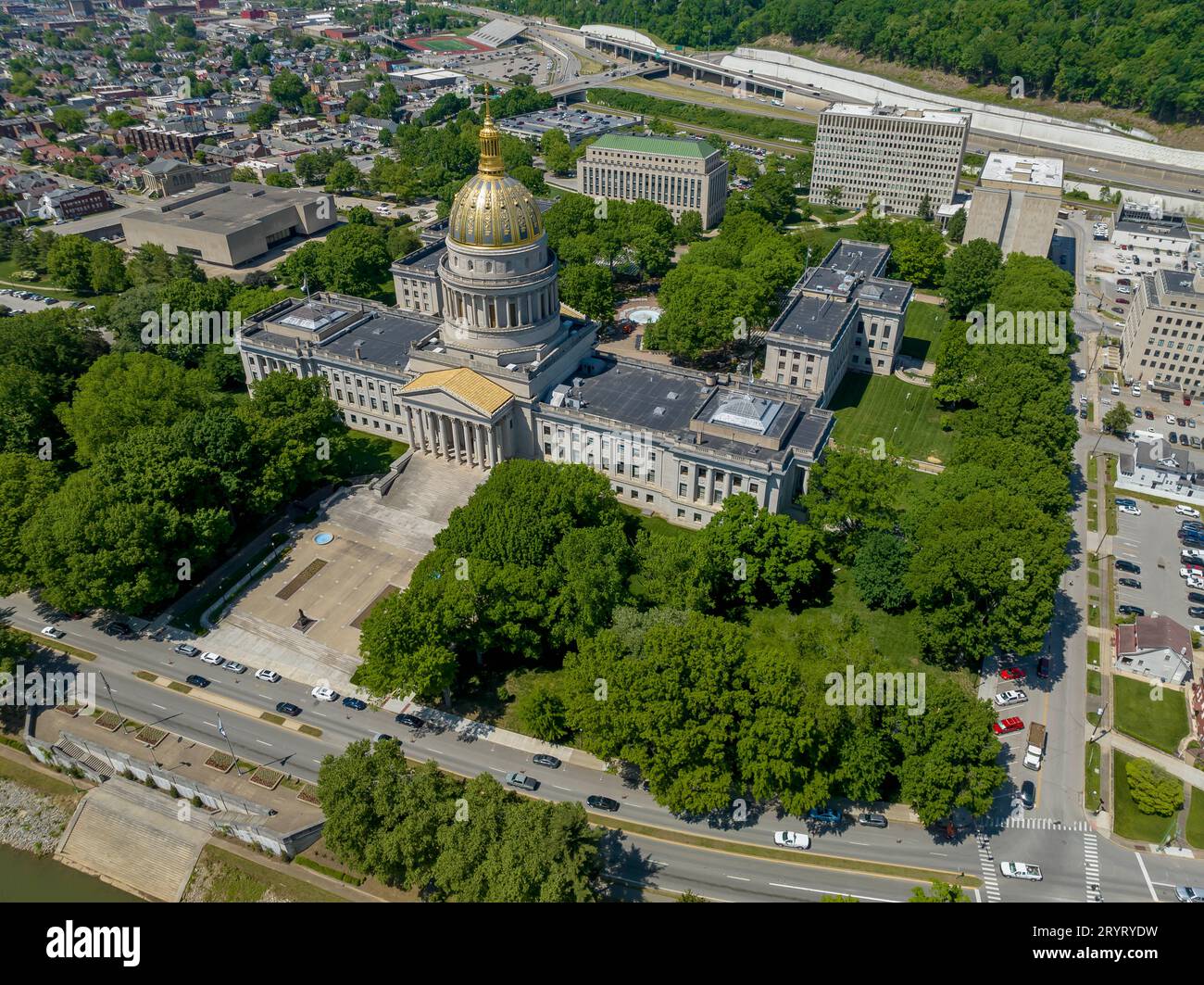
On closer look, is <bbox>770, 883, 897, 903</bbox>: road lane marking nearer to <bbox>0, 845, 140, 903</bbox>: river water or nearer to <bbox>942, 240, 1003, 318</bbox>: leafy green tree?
<bbox>0, 845, 140, 903</bbox>: river water

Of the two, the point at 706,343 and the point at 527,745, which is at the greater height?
the point at 706,343

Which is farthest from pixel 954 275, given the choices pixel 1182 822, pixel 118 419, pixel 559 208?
pixel 118 419

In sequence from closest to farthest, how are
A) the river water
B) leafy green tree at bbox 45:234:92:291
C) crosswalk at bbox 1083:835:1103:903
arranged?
crosswalk at bbox 1083:835:1103:903 → the river water → leafy green tree at bbox 45:234:92:291

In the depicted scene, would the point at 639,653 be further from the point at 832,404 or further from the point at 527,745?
the point at 832,404

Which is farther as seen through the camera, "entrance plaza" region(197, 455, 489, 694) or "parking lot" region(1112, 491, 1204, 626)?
"parking lot" region(1112, 491, 1204, 626)

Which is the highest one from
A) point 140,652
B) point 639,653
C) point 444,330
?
point 444,330

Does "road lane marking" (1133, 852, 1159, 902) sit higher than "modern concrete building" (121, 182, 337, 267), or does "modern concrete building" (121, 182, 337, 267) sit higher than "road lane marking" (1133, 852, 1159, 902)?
"modern concrete building" (121, 182, 337, 267)

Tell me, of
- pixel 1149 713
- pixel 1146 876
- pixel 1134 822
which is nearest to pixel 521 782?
pixel 1146 876

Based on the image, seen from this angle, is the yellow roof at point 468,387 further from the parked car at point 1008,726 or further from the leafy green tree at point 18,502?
the parked car at point 1008,726

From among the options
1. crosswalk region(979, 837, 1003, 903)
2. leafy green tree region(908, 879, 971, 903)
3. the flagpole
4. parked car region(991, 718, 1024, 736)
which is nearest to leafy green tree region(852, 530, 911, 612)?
parked car region(991, 718, 1024, 736)
